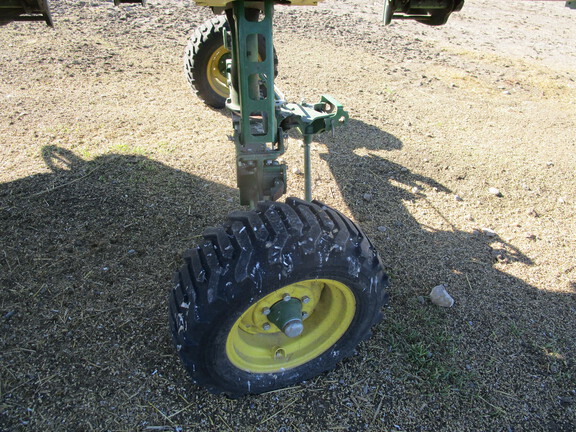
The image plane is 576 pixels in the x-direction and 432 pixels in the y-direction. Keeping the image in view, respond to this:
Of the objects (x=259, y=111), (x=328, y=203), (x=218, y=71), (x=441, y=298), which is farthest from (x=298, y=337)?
(x=218, y=71)

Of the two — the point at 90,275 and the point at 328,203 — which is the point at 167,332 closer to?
the point at 90,275

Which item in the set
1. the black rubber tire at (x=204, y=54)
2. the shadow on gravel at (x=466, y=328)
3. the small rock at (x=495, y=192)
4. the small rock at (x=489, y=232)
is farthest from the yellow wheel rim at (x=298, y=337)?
the black rubber tire at (x=204, y=54)

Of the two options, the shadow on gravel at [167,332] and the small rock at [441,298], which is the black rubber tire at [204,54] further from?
the small rock at [441,298]

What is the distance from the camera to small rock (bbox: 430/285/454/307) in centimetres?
302

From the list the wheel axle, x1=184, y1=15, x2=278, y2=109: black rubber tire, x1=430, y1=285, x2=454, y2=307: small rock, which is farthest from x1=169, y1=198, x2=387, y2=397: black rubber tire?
x1=184, y1=15, x2=278, y2=109: black rubber tire

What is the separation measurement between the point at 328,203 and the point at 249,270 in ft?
7.17

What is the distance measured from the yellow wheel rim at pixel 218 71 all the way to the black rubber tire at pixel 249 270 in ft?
11.1

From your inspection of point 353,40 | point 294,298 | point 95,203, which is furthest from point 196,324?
point 353,40

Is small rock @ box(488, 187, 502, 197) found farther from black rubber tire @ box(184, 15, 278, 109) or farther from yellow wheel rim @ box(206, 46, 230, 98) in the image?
yellow wheel rim @ box(206, 46, 230, 98)

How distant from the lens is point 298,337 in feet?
Answer: 8.13

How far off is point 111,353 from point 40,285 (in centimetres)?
83

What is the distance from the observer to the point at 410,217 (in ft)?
12.9

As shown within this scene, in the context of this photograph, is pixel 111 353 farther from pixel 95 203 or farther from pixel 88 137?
pixel 88 137

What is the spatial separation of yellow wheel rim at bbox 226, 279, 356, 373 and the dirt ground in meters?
0.20
